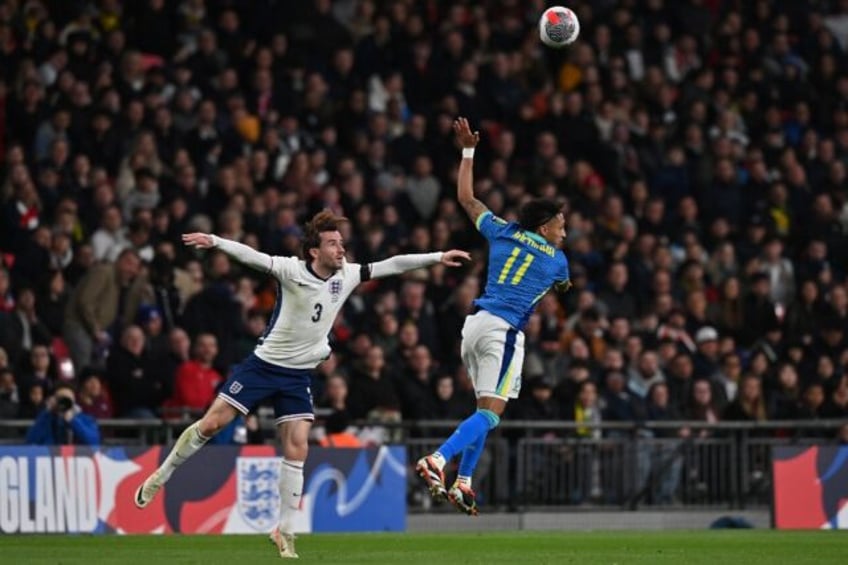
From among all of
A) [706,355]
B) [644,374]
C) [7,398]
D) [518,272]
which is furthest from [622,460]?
[518,272]

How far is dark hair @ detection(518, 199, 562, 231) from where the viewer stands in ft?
53.2

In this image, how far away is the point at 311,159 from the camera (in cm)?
2545

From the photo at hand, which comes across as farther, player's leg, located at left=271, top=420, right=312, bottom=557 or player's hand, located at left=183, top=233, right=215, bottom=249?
player's leg, located at left=271, top=420, right=312, bottom=557

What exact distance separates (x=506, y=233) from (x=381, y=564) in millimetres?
3101

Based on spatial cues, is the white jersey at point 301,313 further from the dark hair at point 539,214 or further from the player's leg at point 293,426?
the dark hair at point 539,214

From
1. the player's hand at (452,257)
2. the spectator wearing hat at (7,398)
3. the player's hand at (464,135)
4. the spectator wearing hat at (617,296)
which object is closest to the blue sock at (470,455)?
the player's hand at (452,257)

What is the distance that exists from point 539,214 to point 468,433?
188 centimetres

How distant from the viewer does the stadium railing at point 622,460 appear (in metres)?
23.1

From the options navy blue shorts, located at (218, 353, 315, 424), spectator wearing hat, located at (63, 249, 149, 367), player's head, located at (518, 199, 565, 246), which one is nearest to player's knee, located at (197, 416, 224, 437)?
navy blue shorts, located at (218, 353, 315, 424)

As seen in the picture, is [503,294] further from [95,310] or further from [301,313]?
[95,310]

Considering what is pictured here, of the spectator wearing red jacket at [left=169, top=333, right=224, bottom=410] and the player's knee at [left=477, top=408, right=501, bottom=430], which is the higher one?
the spectator wearing red jacket at [left=169, top=333, right=224, bottom=410]

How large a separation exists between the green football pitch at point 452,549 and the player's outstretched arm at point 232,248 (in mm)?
2215

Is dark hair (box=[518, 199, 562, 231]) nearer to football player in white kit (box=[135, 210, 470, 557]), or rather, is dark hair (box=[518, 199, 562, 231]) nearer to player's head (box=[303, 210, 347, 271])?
football player in white kit (box=[135, 210, 470, 557])

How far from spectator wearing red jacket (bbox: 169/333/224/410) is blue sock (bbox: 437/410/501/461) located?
6.34 metres
